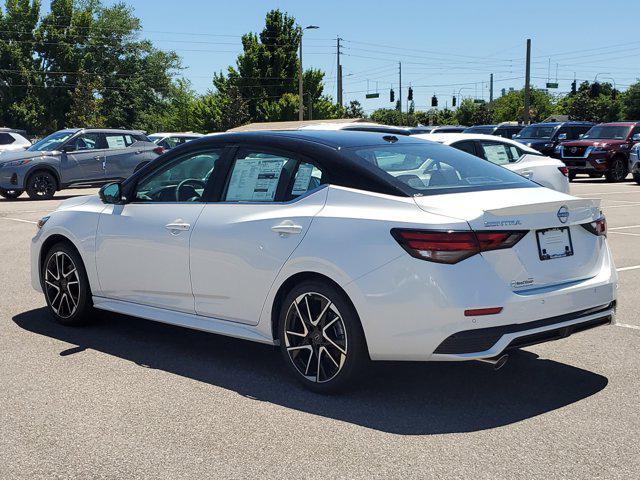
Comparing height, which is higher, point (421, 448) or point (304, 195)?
point (304, 195)

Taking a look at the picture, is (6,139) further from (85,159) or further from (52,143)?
(85,159)

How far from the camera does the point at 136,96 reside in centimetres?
9588

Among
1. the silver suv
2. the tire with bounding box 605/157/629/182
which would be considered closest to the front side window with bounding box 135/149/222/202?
the silver suv

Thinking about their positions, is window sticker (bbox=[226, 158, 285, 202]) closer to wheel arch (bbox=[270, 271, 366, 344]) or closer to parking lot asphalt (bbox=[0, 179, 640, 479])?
wheel arch (bbox=[270, 271, 366, 344])

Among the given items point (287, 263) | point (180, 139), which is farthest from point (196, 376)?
point (180, 139)

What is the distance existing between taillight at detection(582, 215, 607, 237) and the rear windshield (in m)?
0.48

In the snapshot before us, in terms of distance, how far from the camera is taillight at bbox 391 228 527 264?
14.9 feet

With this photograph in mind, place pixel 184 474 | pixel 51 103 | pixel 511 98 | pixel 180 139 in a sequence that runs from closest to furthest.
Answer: pixel 184 474
pixel 180 139
pixel 51 103
pixel 511 98

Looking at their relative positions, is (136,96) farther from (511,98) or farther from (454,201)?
(454,201)

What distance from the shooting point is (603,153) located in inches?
1074

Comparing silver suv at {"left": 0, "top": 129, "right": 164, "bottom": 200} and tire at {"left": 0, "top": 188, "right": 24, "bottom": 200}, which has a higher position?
silver suv at {"left": 0, "top": 129, "right": 164, "bottom": 200}

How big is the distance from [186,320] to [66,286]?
1.51 meters

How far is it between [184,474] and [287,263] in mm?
1590

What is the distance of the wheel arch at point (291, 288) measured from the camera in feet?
16.0
